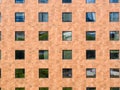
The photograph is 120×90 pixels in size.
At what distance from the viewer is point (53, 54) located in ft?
151

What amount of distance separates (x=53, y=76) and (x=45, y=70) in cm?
126

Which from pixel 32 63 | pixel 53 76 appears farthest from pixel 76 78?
pixel 32 63

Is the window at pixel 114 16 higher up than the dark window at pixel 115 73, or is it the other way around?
the window at pixel 114 16

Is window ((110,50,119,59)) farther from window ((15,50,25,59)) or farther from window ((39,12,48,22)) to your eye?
window ((15,50,25,59))

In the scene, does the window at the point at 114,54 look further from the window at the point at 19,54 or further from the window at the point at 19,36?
the window at the point at 19,36

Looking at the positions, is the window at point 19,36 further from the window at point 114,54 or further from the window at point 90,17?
the window at point 114,54

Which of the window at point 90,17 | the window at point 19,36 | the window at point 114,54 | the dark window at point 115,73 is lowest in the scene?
the dark window at point 115,73

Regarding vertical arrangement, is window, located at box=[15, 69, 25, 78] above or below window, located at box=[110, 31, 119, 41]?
below

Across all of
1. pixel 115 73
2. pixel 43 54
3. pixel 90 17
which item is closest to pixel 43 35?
A: pixel 43 54

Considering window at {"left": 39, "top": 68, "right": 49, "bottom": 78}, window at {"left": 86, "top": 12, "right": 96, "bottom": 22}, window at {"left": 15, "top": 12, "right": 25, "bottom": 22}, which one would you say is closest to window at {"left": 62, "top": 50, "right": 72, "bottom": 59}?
window at {"left": 39, "top": 68, "right": 49, "bottom": 78}

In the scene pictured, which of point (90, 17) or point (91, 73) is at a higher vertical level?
point (90, 17)

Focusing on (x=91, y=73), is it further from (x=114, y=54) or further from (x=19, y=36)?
(x=19, y=36)

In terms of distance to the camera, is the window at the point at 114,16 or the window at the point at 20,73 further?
the window at the point at 114,16

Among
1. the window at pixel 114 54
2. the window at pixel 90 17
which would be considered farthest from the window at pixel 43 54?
the window at pixel 114 54
